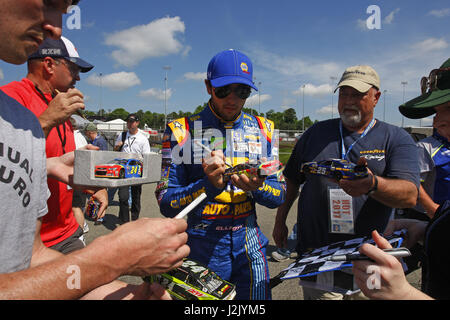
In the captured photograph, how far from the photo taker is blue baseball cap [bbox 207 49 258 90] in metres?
1.96

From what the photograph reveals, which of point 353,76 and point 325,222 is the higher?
point 353,76

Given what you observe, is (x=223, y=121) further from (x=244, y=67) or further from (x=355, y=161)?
(x=355, y=161)

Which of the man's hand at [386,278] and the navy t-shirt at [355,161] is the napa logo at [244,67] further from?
the man's hand at [386,278]

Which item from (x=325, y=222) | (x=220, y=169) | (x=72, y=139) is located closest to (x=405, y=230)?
(x=325, y=222)

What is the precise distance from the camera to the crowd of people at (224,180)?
0.99m

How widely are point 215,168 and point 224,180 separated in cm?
12

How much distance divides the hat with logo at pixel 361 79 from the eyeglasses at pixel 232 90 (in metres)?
0.97

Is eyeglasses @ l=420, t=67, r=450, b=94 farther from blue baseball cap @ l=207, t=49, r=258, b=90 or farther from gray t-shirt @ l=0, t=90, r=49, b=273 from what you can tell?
gray t-shirt @ l=0, t=90, r=49, b=273

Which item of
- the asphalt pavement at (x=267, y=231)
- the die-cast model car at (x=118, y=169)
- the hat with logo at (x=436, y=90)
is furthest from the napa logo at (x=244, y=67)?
the asphalt pavement at (x=267, y=231)

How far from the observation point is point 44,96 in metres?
2.22

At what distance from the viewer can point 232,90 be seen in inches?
78.6

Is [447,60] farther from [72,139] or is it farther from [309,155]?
[72,139]

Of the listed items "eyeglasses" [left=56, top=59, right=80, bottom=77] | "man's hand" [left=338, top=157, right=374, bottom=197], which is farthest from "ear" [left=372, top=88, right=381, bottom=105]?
"eyeglasses" [left=56, top=59, right=80, bottom=77]
